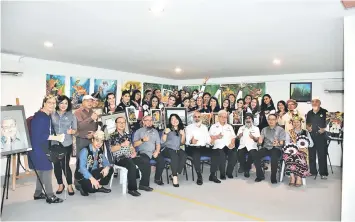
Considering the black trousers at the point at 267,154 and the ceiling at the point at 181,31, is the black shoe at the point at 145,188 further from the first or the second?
the ceiling at the point at 181,31

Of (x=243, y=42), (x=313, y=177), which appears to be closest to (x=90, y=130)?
(x=243, y=42)

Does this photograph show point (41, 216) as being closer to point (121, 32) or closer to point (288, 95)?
point (121, 32)

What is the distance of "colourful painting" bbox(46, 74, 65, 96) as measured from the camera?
6363 millimetres

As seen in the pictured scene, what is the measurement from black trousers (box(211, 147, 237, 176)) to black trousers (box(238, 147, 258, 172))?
0.15 m

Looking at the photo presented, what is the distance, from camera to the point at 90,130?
4.91m

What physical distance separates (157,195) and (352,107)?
2.98 meters

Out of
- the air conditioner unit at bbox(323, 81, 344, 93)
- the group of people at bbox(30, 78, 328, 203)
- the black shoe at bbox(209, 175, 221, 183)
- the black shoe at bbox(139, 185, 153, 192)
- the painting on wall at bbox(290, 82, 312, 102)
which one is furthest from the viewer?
the painting on wall at bbox(290, 82, 312, 102)

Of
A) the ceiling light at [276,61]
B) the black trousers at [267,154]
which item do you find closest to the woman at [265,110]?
the ceiling light at [276,61]

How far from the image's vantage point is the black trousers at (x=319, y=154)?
584 cm

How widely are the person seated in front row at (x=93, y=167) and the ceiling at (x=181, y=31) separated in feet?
5.25

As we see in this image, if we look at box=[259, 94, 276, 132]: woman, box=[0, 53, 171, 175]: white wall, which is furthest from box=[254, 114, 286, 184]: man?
box=[0, 53, 171, 175]: white wall

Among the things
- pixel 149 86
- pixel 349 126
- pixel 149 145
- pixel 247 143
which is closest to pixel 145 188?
pixel 149 145

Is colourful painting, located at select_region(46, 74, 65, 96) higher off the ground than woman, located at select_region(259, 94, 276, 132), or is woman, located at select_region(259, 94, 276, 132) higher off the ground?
colourful painting, located at select_region(46, 74, 65, 96)

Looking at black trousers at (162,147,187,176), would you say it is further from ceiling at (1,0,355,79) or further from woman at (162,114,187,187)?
ceiling at (1,0,355,79)
